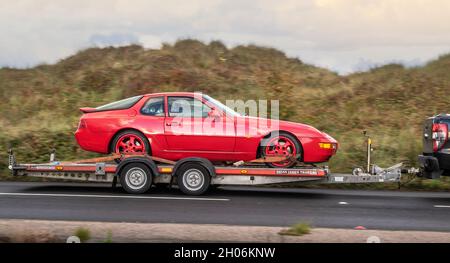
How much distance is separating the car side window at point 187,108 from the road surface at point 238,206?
1.48 m

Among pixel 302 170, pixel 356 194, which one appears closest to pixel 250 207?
pixel 302 170

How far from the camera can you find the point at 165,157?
12.9 meters

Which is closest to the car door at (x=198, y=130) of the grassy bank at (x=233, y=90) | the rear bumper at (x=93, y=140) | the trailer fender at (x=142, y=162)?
the trailer fender at (x=142, y=162)

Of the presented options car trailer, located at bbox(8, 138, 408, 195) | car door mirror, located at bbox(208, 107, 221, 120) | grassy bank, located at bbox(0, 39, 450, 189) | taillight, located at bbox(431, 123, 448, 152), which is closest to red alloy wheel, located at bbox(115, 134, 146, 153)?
car trailer, located at bbox(8, 138, 408, 195)

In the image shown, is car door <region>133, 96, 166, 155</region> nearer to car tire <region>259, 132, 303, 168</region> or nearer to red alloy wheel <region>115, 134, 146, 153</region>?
red alloy wheel <region>115, 134, 146, 153</region>

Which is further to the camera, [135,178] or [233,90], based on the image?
[233,90]

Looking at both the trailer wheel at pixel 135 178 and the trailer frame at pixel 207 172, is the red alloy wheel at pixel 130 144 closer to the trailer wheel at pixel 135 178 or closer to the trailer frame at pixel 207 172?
the trailer frame at pixel 207 172

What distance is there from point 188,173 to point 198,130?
31.7 inches

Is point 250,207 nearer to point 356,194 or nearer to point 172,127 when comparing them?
point 172,127

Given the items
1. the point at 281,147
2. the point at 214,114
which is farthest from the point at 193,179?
the point at 281,147

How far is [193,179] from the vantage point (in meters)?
12.6

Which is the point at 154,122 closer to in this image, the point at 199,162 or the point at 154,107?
the point at 154,107

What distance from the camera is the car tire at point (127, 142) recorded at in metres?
12.8

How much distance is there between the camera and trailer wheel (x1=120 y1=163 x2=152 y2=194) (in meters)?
12.6
